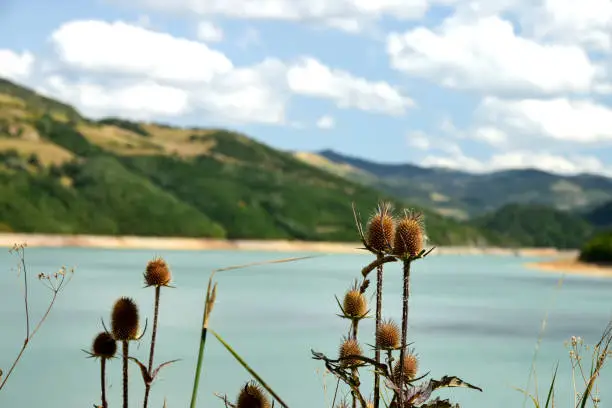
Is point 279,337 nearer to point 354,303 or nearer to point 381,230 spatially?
point 354,303

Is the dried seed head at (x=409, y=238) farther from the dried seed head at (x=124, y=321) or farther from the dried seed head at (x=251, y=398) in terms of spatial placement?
the dried seed head at (x=124, y=321)

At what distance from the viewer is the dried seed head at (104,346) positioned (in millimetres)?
6871

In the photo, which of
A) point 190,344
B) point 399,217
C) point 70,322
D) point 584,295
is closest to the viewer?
point 399,217

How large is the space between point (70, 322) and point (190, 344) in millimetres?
14296

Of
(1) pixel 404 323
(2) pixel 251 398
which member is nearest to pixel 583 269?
(1) pixel 404 323

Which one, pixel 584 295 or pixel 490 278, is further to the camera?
pixel 490 278

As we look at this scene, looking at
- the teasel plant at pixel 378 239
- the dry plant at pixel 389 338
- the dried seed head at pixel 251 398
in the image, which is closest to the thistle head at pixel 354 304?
the dry plant at pixel 389 338

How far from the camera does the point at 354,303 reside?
686 cm

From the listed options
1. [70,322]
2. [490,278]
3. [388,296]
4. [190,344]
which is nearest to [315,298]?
[388,296]

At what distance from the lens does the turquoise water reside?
110 ft

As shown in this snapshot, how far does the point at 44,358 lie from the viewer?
42781mm

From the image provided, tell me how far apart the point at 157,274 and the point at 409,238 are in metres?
2.02

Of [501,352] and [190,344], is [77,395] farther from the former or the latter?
[501,352]

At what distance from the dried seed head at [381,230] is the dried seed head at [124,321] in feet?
5.43
